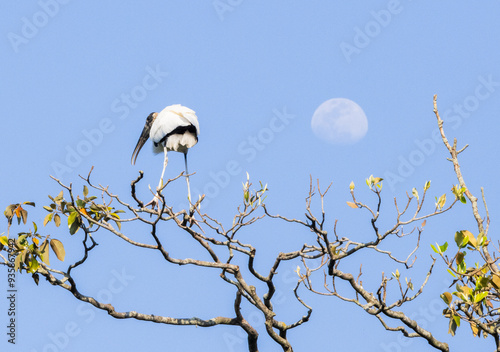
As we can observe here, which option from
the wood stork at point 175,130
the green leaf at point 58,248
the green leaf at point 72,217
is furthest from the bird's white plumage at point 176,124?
the green leaf at point 58,248

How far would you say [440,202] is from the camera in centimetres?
539

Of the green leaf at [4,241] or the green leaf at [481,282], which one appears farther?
the green leaf at [4,241]

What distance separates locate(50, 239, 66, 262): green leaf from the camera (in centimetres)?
571

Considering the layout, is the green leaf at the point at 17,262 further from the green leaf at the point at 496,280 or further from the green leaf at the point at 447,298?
the green leaf at the point at 496,280

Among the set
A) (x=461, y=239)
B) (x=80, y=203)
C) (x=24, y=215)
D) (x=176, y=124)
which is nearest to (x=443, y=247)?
(x=461, y=239)

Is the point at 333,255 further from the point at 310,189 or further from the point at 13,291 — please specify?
the point at 13,291

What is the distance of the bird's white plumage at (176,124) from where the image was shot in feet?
31.0

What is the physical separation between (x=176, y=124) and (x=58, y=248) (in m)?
3.95

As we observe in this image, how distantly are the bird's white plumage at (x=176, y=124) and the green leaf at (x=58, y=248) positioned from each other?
386cm

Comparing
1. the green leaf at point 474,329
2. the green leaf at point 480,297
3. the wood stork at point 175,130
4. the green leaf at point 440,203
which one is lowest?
the green leaf at point 474,329

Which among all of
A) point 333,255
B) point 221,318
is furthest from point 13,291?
point 333,255

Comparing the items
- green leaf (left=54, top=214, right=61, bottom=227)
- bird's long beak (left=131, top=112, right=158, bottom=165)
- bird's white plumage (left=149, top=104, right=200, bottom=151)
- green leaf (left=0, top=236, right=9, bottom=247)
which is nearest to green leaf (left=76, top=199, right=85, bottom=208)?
green leaf (left=54, top=214, right=61, bottom=227)

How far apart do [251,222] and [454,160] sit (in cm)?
144

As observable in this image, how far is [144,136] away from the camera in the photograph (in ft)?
34.9
